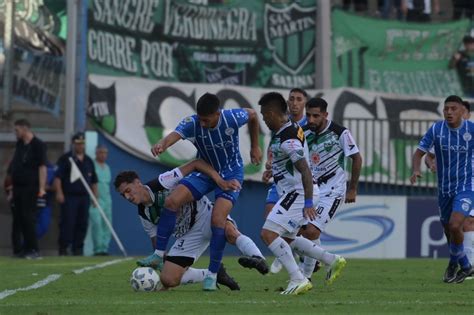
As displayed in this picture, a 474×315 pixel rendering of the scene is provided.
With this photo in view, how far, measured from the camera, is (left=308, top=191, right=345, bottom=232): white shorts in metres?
14.4

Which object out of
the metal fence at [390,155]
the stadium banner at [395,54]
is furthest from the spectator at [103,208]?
the stadium banner at [395,54]

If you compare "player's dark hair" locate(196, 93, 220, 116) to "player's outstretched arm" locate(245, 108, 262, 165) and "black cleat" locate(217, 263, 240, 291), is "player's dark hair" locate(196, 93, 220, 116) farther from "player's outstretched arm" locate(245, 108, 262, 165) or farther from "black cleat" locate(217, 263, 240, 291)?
"black cleat" locate(217, 263, 240, 291)

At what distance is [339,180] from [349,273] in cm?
221

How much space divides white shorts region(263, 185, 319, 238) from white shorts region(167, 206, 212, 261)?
848mm

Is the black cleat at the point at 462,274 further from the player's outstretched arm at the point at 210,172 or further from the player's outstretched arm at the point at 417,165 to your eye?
the player's outstretched arm at the point at 210,172

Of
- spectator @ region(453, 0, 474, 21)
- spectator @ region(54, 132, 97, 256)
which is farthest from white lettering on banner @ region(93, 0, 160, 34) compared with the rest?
spectator @ region(453, 0, 474, 21)

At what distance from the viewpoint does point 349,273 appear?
649 inches

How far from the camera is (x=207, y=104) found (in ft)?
40.7

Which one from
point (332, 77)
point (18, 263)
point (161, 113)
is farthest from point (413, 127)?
point (18, 263)

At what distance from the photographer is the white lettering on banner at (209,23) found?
25.9m

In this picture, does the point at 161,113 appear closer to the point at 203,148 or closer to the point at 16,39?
the point at 16,39

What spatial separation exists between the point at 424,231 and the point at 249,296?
12684mm

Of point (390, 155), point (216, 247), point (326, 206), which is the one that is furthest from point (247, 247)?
point (390, 155)

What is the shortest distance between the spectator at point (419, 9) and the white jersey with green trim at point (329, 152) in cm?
1241
